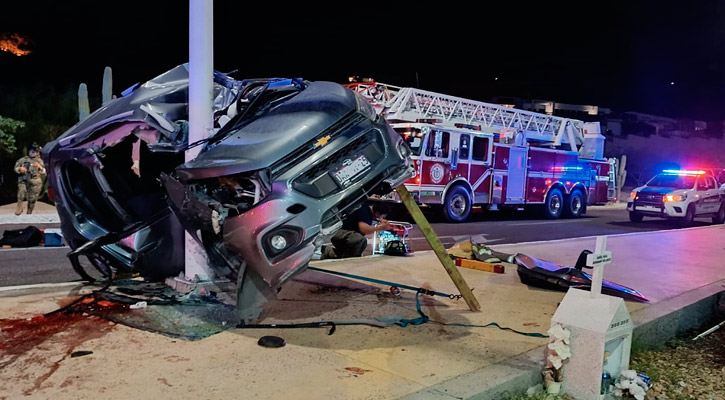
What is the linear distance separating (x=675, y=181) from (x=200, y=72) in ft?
57.7

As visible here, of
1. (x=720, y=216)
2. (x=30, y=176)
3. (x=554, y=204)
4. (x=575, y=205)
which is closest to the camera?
(x=30, y=176)

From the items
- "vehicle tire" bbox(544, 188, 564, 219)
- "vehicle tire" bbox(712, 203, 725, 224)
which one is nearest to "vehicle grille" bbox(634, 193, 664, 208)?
"vehicle tire" bbox(544, 188, 564, 219)

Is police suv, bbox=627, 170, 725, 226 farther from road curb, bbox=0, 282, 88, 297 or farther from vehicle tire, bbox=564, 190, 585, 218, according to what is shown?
road curb, bbox=0, 282, 88, 297

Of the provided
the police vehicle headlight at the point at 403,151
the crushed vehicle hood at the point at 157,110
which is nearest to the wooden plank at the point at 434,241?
the police vehicle headlight at the point at 403,151

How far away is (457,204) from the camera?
51.9 ft

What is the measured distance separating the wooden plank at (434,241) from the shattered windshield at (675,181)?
1550 cm

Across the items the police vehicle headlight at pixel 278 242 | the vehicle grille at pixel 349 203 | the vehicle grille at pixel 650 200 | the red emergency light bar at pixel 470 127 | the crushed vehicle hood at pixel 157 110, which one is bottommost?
the vehicle grille at pixel 650 200

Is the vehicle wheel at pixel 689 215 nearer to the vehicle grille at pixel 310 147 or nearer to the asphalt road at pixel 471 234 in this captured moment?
the asphalt road at pixel 471 234

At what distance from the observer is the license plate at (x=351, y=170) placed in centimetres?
392

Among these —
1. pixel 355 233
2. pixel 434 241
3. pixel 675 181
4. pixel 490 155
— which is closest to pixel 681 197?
pixel 675 181

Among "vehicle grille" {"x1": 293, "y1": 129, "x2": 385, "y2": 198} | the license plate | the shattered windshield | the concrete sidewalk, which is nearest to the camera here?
the concrete sidewalk

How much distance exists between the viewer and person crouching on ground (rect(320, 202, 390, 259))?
7.16 metres

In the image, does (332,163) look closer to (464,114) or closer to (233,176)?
(233,176)

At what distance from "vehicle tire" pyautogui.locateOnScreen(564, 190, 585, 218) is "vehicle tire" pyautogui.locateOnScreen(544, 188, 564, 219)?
289mm
